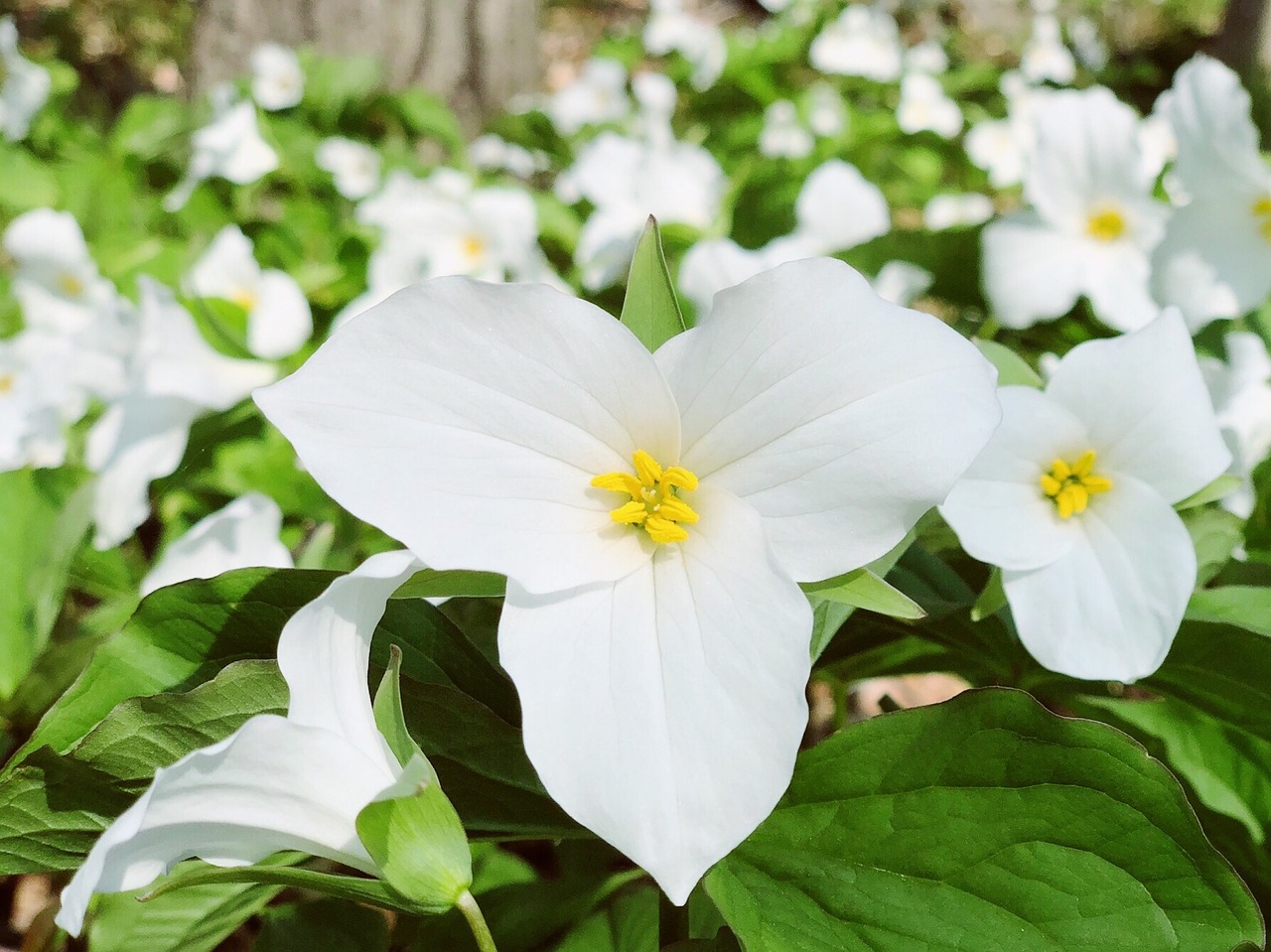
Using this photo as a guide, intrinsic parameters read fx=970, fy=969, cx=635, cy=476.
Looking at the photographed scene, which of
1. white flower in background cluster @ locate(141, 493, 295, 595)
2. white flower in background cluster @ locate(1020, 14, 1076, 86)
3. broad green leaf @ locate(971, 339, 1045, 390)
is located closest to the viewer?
broad green leaf @ locate(971, 339, 1045, 390)

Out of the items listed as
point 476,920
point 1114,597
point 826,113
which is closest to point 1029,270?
point 1114,597

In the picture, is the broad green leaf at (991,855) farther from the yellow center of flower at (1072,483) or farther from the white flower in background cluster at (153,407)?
the white flower in background cluster at (153,407)

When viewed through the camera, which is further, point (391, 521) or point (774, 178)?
point (774, 178)

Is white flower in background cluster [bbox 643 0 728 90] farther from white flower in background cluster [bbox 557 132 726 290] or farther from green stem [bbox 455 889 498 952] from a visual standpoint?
green stem [bbox 455 889 498 952]

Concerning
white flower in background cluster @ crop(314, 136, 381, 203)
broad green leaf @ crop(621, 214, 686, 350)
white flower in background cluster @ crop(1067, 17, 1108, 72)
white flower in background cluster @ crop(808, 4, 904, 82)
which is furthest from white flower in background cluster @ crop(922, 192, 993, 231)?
white flower in background cluster @ crop(1067, 17, 1108, 72)

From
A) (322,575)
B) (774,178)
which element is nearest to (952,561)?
(322,575)

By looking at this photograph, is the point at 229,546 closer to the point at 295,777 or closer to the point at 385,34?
the point at 295,777

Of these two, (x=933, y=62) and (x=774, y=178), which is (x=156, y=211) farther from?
(x=933, y=62)
